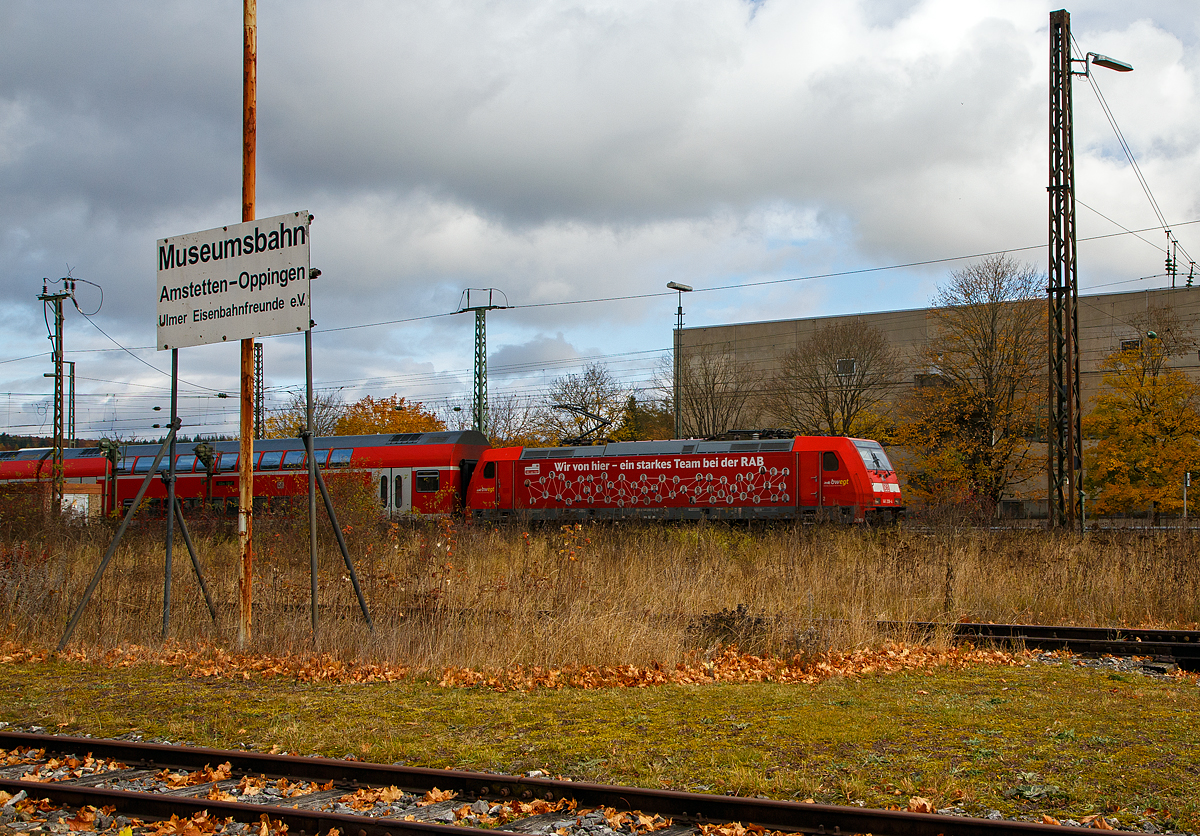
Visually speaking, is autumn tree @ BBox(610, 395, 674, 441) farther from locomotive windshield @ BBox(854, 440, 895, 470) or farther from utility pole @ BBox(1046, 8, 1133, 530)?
utility pole @ BBox(1046, 8, 1133, 530)

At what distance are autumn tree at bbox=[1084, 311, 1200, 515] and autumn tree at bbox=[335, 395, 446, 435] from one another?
129ft

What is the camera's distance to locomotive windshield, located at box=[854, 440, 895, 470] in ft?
82.8

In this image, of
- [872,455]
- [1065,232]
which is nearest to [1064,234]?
[1065,232]

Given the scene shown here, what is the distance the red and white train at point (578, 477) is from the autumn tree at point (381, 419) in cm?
2544

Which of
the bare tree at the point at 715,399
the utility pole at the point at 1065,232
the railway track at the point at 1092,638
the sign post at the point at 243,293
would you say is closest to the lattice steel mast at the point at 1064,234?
the utility pole at the point at 1065,232

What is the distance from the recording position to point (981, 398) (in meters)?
37.6

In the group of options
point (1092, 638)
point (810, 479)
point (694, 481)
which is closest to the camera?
point (1092, 638)

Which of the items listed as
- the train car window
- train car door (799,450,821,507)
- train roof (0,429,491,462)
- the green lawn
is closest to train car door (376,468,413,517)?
the train car window

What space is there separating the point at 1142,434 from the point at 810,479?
20.7 metres

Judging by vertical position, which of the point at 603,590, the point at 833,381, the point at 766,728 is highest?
the point at 833,381

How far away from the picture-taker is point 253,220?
10.9 metres

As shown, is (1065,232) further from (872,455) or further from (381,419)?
(381,419)

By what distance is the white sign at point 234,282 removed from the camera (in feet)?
34.3

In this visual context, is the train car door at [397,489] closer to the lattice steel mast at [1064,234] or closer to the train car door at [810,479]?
the train car door at [810,479]
